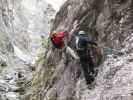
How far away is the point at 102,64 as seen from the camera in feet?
47.7

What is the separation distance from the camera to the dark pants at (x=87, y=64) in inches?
552

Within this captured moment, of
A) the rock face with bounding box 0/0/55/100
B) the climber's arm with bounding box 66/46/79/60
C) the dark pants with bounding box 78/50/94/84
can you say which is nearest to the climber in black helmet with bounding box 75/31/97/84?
the dark pants with bounding box 78/50/94/84

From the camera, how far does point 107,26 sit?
16219mm

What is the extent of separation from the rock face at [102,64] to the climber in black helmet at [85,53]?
13.0 inches

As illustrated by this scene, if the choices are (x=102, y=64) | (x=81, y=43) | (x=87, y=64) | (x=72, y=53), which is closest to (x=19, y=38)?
(x=72, y=53)

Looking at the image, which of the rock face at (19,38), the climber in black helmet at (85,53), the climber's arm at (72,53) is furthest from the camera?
the rock face at (19,38)

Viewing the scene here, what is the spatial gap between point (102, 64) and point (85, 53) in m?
0.93

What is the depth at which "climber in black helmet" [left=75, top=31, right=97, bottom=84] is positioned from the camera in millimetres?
13930

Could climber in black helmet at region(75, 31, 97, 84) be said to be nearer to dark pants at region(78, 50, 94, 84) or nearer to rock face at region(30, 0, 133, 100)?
dark pants at region(78, 50, 94, 84)

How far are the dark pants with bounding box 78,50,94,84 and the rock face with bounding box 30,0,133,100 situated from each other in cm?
30

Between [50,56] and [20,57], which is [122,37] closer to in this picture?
[50,56]

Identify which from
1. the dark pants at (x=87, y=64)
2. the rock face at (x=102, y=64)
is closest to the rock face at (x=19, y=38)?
the rock face at (x=102, y=64)

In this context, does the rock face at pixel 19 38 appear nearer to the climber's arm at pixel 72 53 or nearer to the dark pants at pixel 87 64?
the climber's arm at pixel 72 53

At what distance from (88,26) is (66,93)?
121 inches
